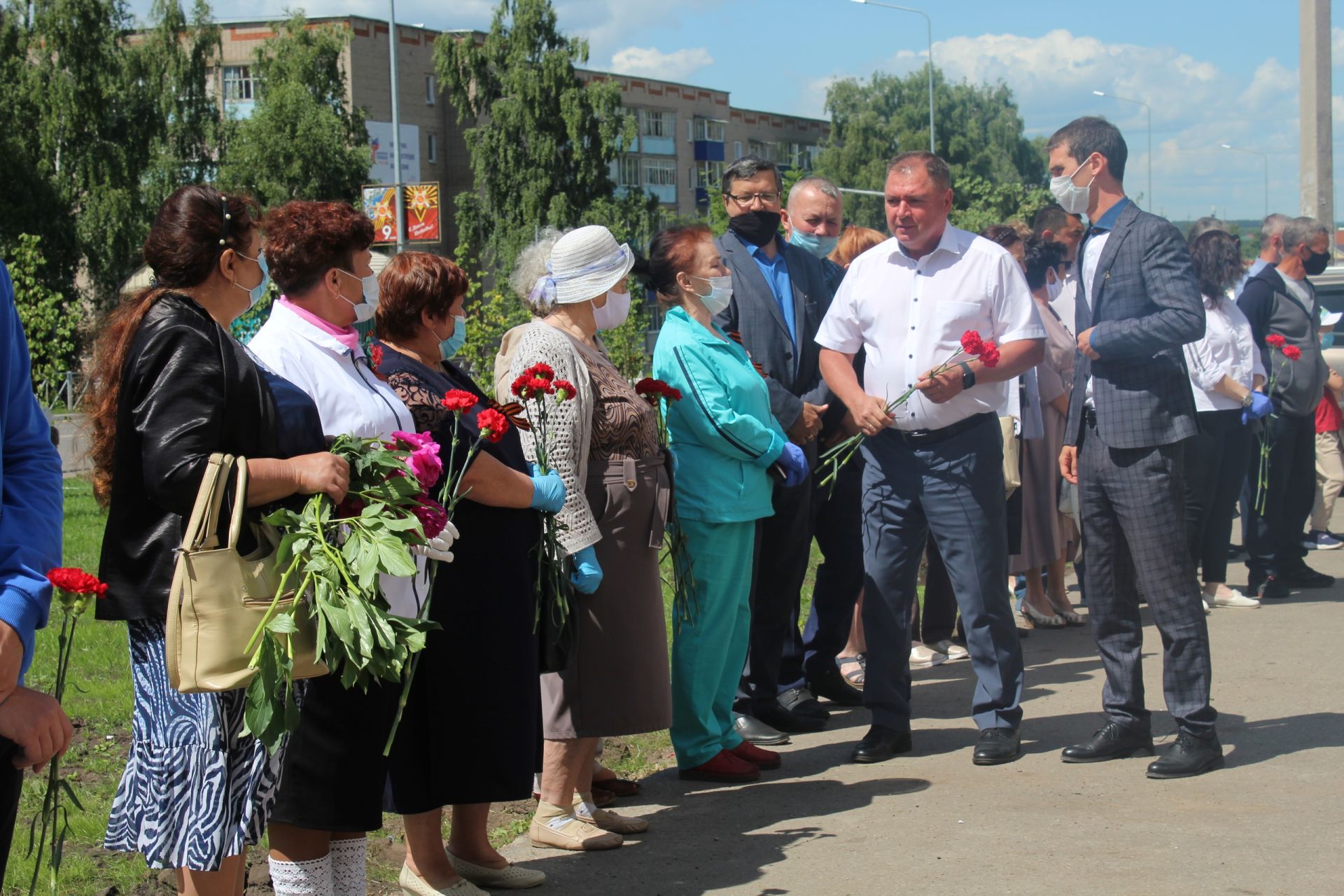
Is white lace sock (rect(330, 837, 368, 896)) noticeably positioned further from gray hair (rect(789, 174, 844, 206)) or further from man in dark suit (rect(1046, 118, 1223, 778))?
gray hair (rect(789, 174, 844, 206))

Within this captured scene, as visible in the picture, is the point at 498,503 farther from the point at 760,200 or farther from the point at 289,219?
the point at 760,200

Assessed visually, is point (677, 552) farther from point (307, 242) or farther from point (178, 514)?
point (178, 514)

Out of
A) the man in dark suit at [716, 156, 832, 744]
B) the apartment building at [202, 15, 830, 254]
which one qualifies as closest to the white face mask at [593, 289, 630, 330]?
the man in dark suit at [716, 156, 832, 744]

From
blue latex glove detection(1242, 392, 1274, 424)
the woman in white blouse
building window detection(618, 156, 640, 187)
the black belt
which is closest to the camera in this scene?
the black belt

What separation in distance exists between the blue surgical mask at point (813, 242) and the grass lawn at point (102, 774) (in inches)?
79.1

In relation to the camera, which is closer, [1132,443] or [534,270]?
[534,270]

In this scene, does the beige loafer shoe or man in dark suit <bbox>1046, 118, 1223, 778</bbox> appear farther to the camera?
man in dark suit <bbox>1046, 118, 1223, 778</bbox>

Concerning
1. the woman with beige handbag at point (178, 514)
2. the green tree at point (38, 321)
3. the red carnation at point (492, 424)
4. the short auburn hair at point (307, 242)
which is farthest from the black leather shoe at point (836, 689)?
the green tree at point (38, 321)

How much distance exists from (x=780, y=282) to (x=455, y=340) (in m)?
2.39

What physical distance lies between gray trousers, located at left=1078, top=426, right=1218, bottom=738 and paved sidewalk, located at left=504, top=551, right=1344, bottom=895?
284 mm

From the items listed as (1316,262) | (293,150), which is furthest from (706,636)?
(293,150)

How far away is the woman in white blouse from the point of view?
340 inches

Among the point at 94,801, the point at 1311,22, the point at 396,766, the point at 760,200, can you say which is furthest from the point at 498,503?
the point at 1311,22

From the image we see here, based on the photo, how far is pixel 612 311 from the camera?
5203mm
